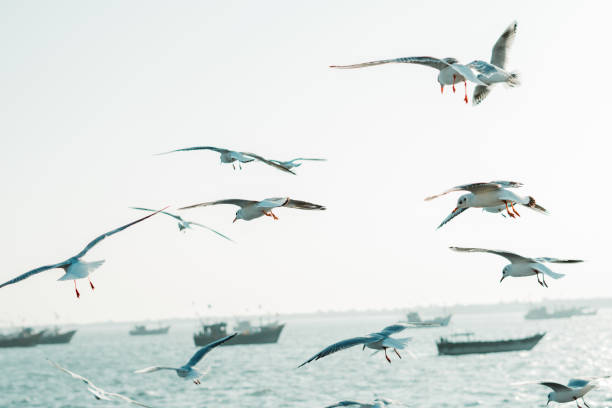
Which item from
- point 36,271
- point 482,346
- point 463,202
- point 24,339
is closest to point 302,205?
point 463,202

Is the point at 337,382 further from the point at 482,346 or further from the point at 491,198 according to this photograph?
the point at 491,198

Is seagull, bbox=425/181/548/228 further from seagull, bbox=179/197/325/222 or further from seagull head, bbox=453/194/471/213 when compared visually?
seagull, bbox=179/197/325/222

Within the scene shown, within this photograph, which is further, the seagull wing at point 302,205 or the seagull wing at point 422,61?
the seagull wing at point 302,205

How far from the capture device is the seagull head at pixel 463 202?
44.1 feet

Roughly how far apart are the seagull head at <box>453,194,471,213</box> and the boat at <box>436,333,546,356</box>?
9235 cm

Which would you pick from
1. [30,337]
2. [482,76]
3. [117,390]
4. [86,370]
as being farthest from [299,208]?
[30,337]

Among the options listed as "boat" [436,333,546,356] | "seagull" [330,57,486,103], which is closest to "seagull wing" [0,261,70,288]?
"seagull" [330,57,486,103]

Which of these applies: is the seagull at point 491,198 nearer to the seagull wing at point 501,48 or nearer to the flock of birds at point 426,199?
the flock of birds at point 426,199

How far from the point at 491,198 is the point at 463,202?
66 centimetres

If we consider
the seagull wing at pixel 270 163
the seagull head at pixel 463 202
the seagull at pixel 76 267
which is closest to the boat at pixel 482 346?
the seagull head at pixel 463 202

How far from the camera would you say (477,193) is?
43.0 ft

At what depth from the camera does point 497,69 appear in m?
13.6

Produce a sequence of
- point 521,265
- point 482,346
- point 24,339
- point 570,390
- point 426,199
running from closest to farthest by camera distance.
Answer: point 426,199, point 521,265, point 570,390, point 482,346, point 24,339

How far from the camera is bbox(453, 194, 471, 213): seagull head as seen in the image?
13430mm
